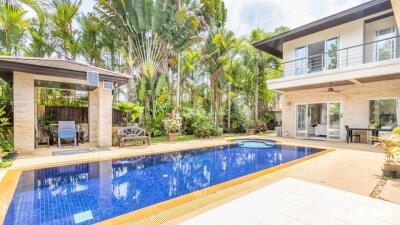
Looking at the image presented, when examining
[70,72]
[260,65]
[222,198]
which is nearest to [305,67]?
[260,65]

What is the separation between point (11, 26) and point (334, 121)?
66.4 ft

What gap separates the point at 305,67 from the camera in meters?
13.3

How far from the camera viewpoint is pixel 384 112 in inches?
437

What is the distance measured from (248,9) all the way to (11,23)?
1805cm

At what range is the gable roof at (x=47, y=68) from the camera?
7199 mm

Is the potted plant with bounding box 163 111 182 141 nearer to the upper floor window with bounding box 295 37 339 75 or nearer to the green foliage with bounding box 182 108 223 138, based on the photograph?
the green foliage with bounding box 182 108 223 138

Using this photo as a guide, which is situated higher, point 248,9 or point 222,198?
point 248,9

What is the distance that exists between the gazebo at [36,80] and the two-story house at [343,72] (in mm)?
10754

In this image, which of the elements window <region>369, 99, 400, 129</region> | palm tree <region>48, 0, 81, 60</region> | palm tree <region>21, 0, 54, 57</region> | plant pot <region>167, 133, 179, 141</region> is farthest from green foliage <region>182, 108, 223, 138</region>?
palm tree <region>21, 0, 54, 57</region>

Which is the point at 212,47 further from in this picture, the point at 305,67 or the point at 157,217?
the point at 157,217

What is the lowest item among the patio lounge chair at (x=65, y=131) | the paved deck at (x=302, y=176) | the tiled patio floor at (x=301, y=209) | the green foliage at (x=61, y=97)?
the paved deck at (x=302, y=176)

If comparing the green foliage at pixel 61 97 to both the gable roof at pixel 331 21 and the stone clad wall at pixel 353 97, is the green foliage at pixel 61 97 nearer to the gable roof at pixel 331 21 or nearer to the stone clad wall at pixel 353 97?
the gable roof at pixel 331 21

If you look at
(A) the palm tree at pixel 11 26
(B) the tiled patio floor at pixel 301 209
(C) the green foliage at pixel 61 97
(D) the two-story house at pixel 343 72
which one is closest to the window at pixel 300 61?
(D) the two-story house at pixel 343 72

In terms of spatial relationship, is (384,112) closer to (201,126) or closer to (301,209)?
(201,126)
